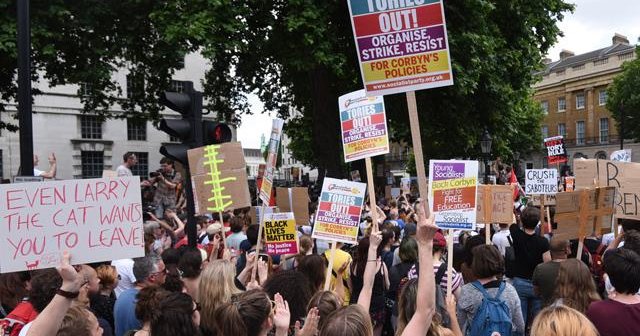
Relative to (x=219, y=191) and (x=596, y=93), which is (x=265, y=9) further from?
(x=596, y=93)

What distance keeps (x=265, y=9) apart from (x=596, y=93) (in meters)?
58.0

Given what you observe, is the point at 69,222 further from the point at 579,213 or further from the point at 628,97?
the point at 628,97

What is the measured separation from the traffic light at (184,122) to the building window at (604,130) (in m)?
67.1

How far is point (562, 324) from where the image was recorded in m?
2.81

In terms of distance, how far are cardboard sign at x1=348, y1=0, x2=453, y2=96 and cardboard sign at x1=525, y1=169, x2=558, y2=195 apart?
26.1 feet

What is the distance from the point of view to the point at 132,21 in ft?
57.8

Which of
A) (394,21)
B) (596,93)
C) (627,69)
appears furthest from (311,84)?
(596,93)

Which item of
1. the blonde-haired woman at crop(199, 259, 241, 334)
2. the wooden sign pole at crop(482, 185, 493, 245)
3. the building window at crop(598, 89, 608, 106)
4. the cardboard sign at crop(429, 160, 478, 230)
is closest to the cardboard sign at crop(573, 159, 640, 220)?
the wooden sign pole at crop(482, 185, 493, 245)

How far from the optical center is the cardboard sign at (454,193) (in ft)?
17.9

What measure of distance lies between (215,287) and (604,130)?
69.6 meters

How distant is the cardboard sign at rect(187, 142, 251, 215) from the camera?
675 centimetres

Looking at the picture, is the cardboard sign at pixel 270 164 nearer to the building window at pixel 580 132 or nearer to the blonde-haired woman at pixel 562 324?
the blonde-haired woman at pixel 562 324

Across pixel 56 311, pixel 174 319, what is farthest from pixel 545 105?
pixel 56 311

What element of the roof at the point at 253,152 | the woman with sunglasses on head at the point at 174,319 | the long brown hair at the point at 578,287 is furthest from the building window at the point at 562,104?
the woman with sunglasses on head at the point at 174,319
